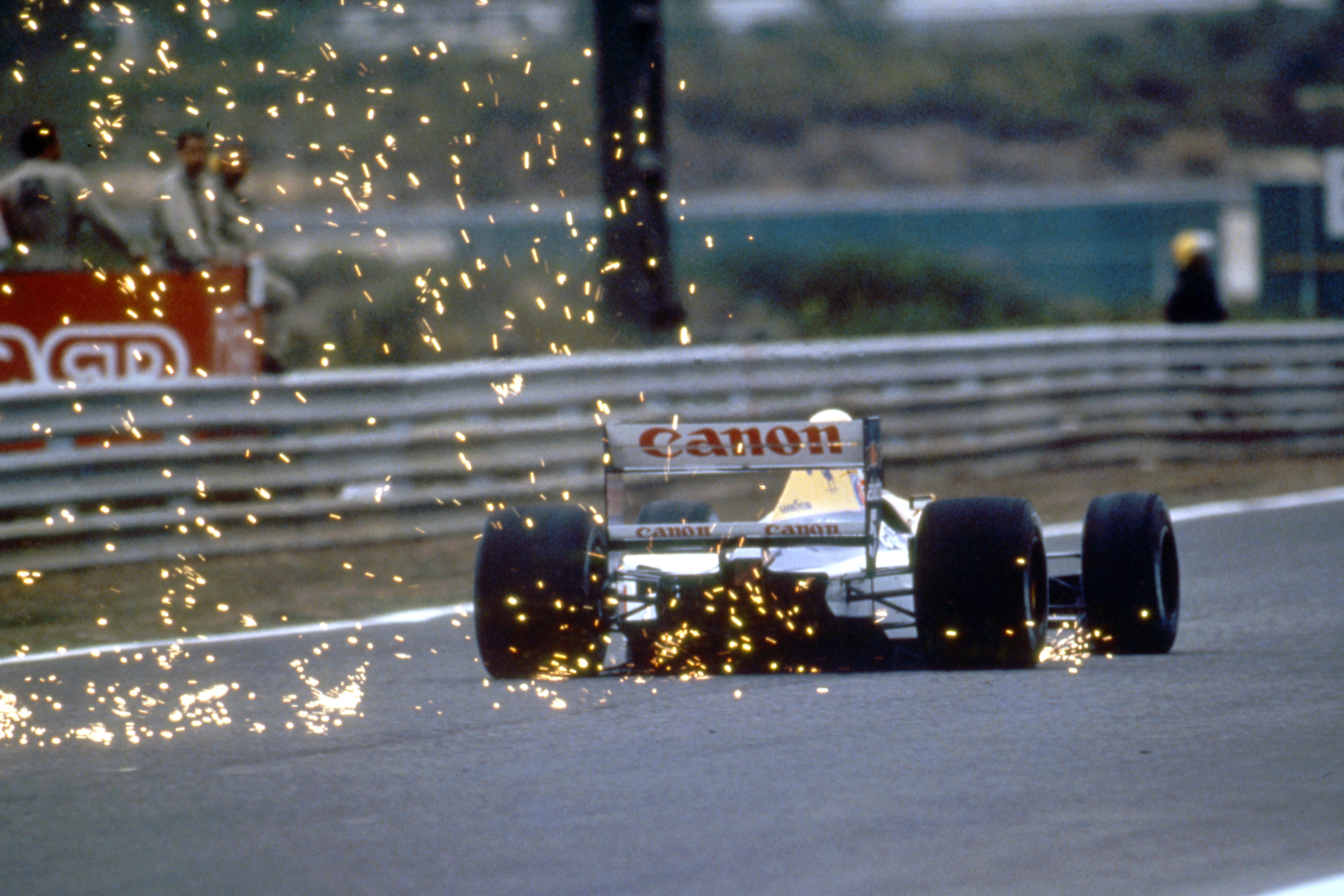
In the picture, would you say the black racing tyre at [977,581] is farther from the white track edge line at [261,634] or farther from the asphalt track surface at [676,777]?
the white track edge line at [261,634]

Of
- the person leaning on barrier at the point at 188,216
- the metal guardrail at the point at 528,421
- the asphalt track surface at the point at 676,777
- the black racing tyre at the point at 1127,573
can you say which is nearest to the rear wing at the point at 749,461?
the asphalt track surface at the point at 676,777

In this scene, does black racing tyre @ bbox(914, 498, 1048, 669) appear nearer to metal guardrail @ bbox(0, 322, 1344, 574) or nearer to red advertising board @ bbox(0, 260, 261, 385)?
metal guardrail @ bbox(0, 322, 1344, 574)

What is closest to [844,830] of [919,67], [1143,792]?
[1143,792]

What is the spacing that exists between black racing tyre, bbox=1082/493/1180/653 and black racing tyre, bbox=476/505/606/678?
1.70 metres

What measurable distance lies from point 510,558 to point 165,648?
6.95 ft

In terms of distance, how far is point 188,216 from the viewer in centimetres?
→ 1295

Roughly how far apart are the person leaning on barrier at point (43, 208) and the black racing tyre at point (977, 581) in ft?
21.8

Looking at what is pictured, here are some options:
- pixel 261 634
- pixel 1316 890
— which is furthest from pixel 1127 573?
pixel 261 634

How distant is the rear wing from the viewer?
7309mm

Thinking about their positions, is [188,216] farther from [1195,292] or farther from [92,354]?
[1195,292]

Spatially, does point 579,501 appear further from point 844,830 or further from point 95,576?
point 844,830

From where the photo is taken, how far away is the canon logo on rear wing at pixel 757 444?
732 centimetres

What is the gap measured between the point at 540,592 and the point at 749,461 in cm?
83

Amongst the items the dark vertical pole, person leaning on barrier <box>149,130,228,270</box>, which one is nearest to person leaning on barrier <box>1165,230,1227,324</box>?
the dark vertical pole
